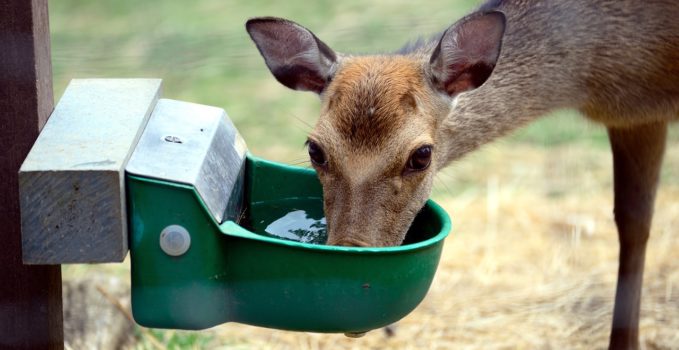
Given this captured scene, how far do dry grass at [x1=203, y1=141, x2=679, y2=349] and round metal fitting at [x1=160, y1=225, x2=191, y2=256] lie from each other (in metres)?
1.86

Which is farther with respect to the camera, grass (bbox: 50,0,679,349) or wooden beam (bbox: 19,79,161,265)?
grass (bbox: 50,0,679,349)

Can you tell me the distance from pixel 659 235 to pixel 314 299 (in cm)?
363

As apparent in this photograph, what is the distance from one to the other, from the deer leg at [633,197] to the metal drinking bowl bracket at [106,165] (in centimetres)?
224

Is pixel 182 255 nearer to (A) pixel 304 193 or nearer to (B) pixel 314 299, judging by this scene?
(B) pixel 314 299

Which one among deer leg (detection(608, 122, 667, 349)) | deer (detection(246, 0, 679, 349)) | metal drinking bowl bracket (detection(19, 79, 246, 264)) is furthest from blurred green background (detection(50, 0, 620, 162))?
metal drinking bowl bracket (detection(19, 79, 246, 264))

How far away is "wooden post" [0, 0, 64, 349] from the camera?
250 cm

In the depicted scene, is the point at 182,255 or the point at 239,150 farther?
the point at 239,150

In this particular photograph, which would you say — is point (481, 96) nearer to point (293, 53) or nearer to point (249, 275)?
point (293, 53)

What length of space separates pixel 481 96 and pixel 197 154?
1.55 metres

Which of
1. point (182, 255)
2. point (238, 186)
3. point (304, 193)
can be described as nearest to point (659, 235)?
point (304, 193)

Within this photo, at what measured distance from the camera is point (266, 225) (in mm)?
3096

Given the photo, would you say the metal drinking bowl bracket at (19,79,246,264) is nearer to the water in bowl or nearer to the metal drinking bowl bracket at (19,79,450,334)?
the metal drinking bowl bracket at (19,79,450,334)

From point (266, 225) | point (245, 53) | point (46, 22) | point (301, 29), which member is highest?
point (46, 22)

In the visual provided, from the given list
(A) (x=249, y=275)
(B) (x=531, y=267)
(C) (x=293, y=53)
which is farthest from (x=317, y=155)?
(B) (x=531, y=267)
